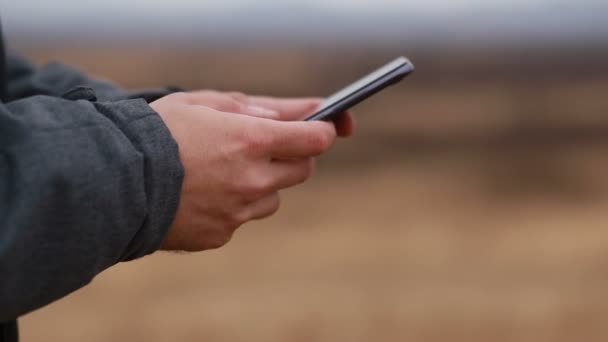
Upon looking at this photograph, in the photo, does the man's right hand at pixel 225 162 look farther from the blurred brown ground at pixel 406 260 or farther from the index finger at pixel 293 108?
the blurred brown ground at pixel 406 260

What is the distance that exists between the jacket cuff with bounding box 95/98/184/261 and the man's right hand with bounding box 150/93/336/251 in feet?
0.10

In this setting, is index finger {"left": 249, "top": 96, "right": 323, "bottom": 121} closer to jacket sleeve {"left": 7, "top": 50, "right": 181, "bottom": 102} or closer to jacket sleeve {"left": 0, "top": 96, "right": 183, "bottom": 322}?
jacket sleeve {"left": 7, "top": 50, "right": 181, "bottom": 102}

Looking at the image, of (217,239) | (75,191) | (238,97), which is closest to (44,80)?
(238,97)

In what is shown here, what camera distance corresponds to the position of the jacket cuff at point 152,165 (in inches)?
37.4

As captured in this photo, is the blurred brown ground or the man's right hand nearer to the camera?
the man's right hand

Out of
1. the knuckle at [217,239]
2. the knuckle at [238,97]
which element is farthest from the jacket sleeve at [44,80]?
the knuckle at [217,239]

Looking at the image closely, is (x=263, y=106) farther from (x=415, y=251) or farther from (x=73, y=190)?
(x=415, y=251)

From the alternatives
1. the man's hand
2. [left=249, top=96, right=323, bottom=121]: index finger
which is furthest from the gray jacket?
[left=249, top=96, right=323, bottom=121]: index finger

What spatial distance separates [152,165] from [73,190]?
11cm

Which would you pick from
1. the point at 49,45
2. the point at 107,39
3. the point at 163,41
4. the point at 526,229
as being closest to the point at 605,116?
the point at 526,229

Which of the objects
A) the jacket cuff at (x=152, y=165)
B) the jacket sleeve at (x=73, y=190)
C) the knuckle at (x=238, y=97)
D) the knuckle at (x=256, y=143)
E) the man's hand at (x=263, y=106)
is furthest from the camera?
the knuckle at (x=238, y=97)

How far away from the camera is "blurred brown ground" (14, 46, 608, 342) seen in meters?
3.38

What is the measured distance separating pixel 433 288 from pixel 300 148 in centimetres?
277

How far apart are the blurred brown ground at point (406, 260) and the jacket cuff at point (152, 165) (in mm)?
2328
